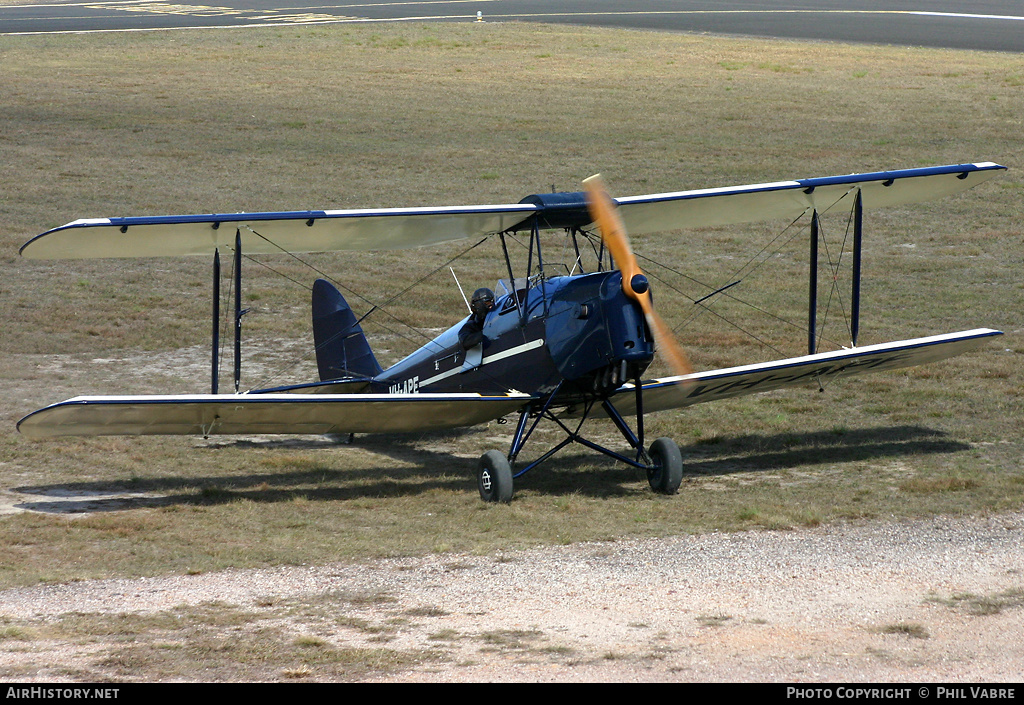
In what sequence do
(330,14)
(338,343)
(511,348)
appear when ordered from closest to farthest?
(511,348), (338,343), (330,14)

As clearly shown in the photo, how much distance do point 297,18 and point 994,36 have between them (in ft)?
85.5

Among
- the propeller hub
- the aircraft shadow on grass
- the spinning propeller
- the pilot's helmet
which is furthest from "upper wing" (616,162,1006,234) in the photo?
the aircraft shadow on grass

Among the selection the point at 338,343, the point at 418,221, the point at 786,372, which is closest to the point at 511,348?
the point at 418,221

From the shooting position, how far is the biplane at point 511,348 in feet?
31.6

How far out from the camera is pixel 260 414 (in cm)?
995

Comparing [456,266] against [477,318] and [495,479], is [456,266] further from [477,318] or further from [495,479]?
[495,479]

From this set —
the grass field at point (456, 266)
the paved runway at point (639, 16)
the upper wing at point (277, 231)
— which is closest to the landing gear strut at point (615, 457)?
the grass field at point (456, 266)

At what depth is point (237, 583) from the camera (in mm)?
7992

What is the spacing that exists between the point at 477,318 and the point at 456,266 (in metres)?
8.53

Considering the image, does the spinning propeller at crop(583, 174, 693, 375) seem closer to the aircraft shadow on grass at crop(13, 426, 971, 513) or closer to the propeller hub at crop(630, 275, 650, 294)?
the propeller hub at crop(630, 275, 650, 294)

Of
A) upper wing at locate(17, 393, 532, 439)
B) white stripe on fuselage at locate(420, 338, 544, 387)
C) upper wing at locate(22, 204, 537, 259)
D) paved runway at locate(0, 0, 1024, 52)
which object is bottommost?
upper wing at locate(17, 393, 532, 439)

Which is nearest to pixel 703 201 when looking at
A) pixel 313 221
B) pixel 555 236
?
pixel 313 221

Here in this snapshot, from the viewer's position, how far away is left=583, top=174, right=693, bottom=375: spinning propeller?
941 cm

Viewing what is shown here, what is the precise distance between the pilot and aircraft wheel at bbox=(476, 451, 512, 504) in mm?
1354
